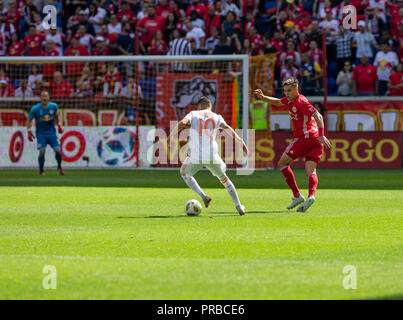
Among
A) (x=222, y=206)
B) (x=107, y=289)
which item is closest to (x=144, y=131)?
(x=222, y=206)

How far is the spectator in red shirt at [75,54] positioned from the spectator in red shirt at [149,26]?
2095 millimetres

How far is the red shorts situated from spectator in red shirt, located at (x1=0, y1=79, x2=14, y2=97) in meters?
15.9

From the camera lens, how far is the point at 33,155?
2594cm

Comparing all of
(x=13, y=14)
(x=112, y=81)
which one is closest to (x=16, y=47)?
(x=13, y=14)

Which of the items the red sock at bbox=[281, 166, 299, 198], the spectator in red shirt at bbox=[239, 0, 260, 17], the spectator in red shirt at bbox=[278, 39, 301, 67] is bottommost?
the red sock at bbox=[281, 166, 299, 198]

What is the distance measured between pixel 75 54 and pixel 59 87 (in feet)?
6.14

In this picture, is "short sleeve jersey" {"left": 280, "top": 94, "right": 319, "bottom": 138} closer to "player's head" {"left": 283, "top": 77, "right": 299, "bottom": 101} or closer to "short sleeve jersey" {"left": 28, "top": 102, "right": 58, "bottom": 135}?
"player's head" {"left": 283, "top": 77, "right": 299, "bottom": 101}

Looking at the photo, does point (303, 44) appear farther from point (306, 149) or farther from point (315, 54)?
point (306, 149)

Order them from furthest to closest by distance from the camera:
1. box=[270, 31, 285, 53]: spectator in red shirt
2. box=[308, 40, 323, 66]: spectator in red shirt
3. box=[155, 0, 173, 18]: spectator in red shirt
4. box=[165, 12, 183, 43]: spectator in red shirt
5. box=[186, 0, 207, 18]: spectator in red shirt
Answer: box=[155, 0, 173, 18]: spectator in red shirt
box=[186, 0, 207, 18]: spectator in red shirt
box=[165, 12, 183, 43]: spectator in red shirt
box=[270, 31, 285, 53]: spectator in red shirt
box=[308, 40, 323, 66]: spectator in red shirt

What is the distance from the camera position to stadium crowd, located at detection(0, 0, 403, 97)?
26.2 meters

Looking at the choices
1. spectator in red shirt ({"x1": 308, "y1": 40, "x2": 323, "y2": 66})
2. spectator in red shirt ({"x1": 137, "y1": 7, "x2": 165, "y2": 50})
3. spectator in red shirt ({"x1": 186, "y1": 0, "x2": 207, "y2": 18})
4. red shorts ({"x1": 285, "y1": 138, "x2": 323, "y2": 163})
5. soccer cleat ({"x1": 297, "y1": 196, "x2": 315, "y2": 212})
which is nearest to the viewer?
soccer cleat ({"x1": 297, "y1": 196, "x2": 315, "y2": 212})

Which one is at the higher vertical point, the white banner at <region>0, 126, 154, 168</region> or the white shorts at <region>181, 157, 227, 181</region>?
the white shorts at <region>181, 157, 227, 181</region>

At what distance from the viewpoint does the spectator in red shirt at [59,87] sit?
2703 cm

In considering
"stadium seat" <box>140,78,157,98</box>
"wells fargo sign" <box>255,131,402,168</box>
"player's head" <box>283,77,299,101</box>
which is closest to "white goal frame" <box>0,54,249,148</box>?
"stadium seat" <box>140,78,157,98</box>
